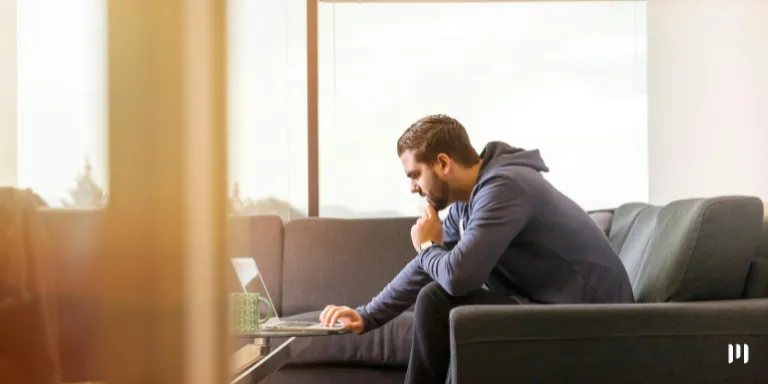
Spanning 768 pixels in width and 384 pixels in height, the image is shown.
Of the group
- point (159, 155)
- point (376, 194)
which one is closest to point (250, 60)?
point (159, 155)

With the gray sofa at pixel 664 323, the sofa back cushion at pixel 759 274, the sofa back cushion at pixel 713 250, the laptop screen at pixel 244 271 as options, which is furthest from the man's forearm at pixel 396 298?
the laptop screen at pixel 244 271

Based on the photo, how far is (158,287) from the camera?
1.13ft

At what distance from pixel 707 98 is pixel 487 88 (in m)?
0.93

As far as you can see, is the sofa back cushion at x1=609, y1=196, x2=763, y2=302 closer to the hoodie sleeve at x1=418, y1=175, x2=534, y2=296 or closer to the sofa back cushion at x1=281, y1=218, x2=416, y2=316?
the hoodie sleeve at x1=418, y1=175, x2=534, y2=296

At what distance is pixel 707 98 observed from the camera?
313cm

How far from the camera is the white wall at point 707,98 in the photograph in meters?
2.78

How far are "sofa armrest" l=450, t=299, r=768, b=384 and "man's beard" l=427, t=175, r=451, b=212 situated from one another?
495 mm

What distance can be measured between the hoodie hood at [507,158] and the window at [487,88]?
5.44 feet

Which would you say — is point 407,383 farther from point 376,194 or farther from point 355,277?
point 376,194

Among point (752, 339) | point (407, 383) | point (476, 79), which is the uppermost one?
point (476, 79)

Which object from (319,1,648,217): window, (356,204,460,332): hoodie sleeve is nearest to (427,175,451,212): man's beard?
(356,204,460,332): hoodie sleeve

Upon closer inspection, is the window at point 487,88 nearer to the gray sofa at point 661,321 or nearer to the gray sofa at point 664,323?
the gray sofa at point 661,321

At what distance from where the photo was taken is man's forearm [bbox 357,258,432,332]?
1.74m

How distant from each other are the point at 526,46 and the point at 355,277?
1.42 m
